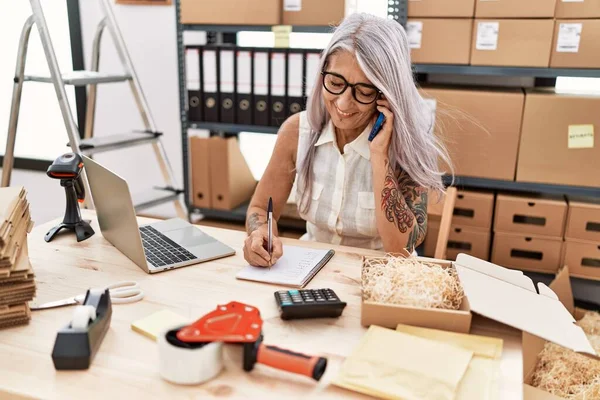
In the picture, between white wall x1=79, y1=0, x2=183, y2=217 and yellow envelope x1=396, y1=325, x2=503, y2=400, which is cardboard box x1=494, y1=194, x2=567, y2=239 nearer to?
yellow envelope x1=396, y1=325, x2=503, y2=400

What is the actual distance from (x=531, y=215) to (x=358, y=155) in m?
1.12

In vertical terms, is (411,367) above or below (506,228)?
above

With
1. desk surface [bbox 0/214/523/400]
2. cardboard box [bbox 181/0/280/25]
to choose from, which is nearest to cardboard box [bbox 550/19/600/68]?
cardboard box [bbox 181/0/280/25]

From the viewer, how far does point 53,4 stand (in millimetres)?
3420

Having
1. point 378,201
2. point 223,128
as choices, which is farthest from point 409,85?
point 223,128

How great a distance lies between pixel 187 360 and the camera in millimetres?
820

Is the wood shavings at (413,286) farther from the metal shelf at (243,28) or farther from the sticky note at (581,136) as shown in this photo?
the metal shelf at (243,28)

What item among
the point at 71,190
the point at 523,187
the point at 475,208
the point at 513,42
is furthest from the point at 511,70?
the point at 71,190

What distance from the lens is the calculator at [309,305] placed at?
1.02 metres

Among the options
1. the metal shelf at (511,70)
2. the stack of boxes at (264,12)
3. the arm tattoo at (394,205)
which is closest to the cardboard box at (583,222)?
the metal shelf at (511,70)

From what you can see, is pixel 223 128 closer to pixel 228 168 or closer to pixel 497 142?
pixel 228 168

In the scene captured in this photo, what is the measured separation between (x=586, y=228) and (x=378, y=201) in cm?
125

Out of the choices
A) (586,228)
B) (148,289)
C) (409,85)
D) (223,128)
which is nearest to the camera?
(148,289)

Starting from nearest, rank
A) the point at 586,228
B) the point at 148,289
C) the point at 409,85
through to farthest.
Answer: the point at 148,289, the point at 409,85, the point at 586,228
